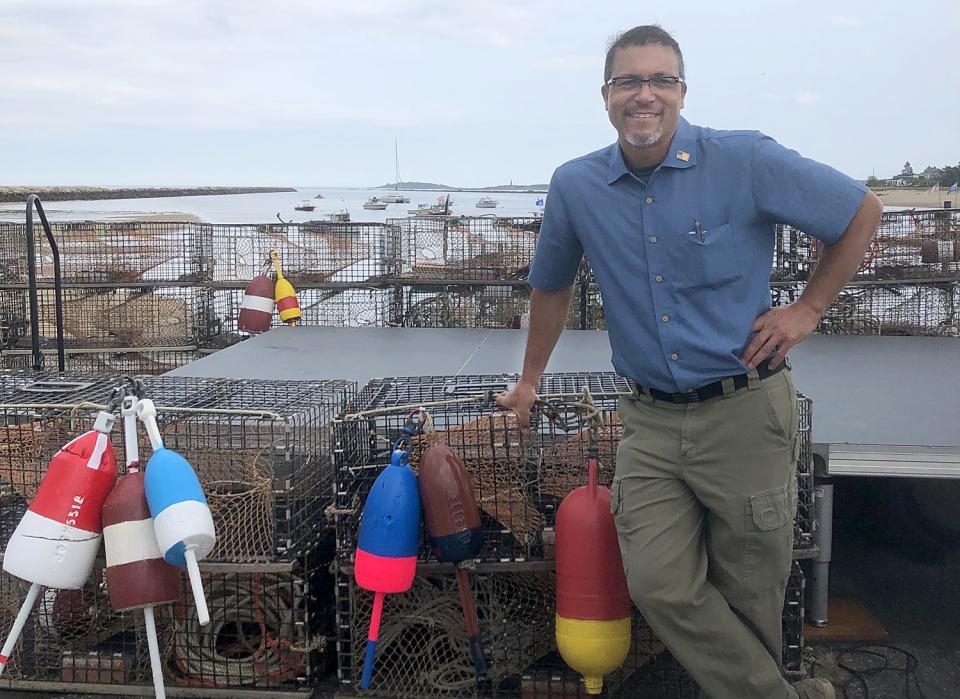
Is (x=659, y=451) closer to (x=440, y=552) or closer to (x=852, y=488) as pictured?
(x=440, y=552)

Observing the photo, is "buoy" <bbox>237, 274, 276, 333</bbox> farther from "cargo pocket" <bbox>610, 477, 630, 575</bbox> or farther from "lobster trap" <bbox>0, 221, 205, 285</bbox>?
"cargo pocket" <bbox>610, 477, 630, 575</bbox>

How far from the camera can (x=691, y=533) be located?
238 cm

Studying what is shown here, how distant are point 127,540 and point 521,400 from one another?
1169 mm

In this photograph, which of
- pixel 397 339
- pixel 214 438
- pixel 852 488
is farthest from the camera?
pixel 397 339

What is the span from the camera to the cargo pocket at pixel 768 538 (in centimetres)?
232

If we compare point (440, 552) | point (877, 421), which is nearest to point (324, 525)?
point (440, 552)

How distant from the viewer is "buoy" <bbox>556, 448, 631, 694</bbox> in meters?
2.56

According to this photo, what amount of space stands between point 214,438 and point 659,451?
1.54 m

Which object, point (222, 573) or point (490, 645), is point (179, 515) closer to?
point (222, 573)

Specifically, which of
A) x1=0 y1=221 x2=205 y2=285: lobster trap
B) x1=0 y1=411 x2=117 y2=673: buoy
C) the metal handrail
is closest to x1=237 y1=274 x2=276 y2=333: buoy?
x1=0 y1=221 x2=205 y2=285: lobster trap

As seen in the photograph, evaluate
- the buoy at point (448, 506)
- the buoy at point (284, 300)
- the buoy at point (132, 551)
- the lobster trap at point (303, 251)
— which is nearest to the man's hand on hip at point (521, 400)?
the buoy at point (448, 506)

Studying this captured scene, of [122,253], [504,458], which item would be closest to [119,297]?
[122,253]

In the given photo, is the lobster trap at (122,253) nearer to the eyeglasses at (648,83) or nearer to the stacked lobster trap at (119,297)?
the stacked lobster trap at (119,297)

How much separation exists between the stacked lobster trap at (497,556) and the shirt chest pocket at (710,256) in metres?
0.66
